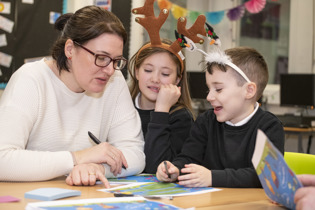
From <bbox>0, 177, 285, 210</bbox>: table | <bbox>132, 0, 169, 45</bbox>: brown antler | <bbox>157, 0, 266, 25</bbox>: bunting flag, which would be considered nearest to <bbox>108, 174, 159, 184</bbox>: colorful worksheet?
<bbox>0, 177, 285, 210</bbox>: table

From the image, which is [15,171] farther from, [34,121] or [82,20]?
[82,20]

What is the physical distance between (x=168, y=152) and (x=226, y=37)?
4670 millimetres

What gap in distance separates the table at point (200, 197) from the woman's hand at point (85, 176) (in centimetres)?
2

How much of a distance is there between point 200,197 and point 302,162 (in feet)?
2.40

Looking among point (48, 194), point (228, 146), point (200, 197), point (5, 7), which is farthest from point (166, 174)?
point (5, 7)

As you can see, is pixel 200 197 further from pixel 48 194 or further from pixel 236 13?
pixel 236 13

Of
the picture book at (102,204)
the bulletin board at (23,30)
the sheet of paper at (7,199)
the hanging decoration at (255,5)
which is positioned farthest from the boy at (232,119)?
the hanging decoration at (255,5)

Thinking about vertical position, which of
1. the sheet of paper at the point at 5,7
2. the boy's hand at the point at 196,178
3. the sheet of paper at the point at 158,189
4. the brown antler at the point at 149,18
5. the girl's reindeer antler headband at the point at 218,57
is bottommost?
the sheet of paper at the point at 158,189

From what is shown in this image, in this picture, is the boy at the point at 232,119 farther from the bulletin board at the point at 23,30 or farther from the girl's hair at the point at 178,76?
the bulletin board at the point at 23,30

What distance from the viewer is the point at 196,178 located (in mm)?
1444

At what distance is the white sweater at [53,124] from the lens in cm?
143

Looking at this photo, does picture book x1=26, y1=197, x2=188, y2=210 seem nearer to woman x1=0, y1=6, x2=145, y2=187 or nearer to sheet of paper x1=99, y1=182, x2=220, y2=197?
sheet of paper x1=99, y1=182, x2=220, y2=197

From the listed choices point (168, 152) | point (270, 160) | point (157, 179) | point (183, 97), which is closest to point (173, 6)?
point (183, 97)

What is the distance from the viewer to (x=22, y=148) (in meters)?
1.50
